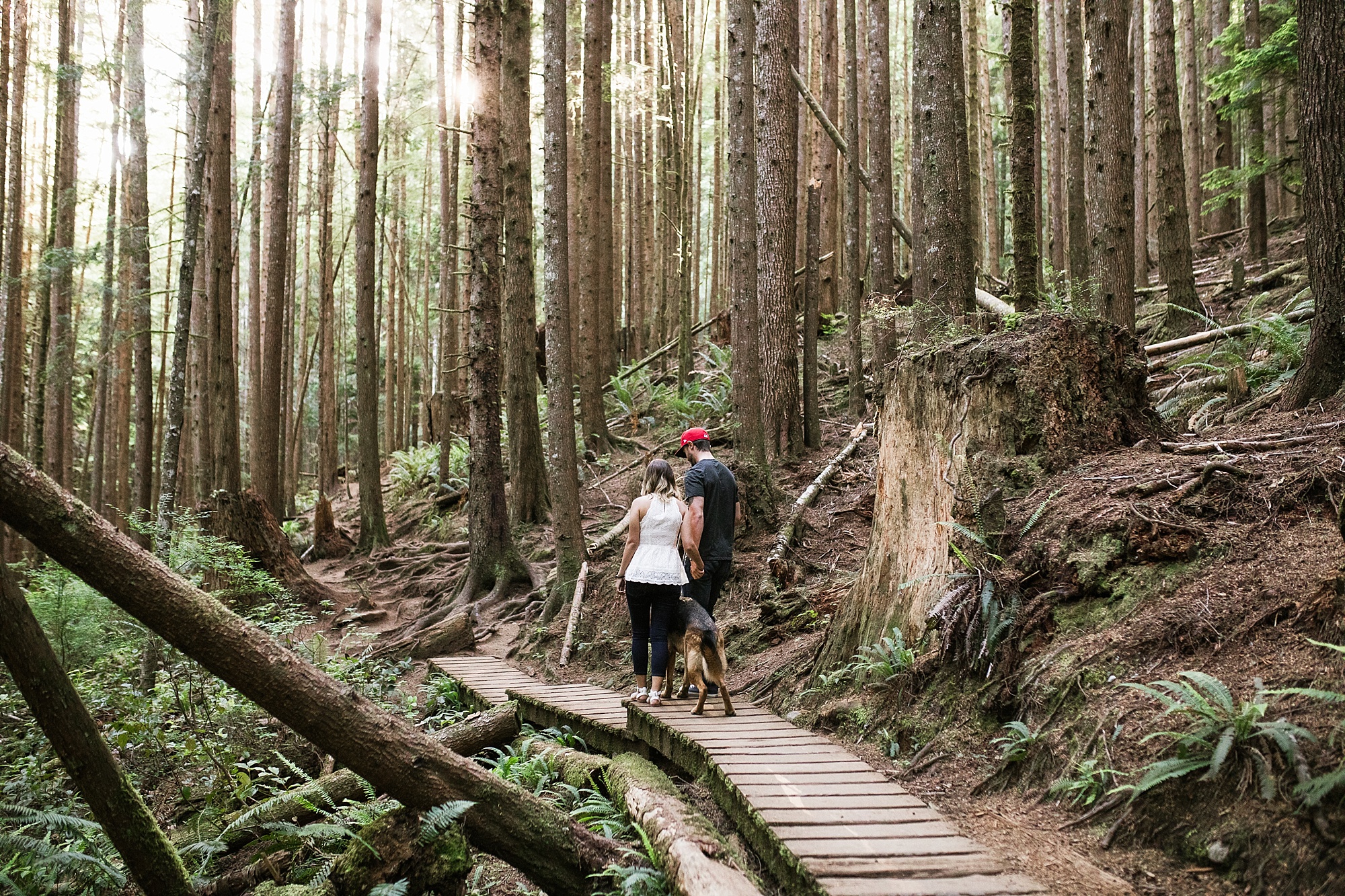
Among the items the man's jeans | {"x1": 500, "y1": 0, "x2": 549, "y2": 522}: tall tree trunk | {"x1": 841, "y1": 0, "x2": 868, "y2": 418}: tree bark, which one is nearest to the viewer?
the man's jeans

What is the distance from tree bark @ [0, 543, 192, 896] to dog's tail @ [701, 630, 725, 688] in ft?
10.8

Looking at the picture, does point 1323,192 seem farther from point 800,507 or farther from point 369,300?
point 369,300

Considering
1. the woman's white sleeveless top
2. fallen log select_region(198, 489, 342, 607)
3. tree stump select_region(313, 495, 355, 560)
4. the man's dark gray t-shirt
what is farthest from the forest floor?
tree stump select_region(313, 495, 355, 560)

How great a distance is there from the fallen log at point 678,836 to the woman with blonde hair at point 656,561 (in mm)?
1150

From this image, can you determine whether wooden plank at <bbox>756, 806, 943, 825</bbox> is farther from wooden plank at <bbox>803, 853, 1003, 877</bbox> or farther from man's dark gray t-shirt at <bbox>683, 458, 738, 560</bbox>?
man's dark gray t-shirt at <bbox>683, 458, 738, 560</bbox>

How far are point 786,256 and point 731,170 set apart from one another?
139 cm

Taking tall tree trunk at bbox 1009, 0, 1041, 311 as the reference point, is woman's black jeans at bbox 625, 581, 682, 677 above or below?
below

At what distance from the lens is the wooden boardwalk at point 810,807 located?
131 inches

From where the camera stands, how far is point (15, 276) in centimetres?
1711

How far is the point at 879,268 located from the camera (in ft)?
45.5

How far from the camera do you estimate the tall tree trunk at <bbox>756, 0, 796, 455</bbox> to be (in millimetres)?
11367

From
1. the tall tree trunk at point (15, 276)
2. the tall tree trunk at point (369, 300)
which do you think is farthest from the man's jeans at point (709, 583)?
the tall tree trunk at point (15, 276)

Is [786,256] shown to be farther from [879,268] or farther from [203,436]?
[203,436]

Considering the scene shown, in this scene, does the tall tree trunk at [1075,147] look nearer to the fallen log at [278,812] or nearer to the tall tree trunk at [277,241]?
the fallen log at [278,812]
